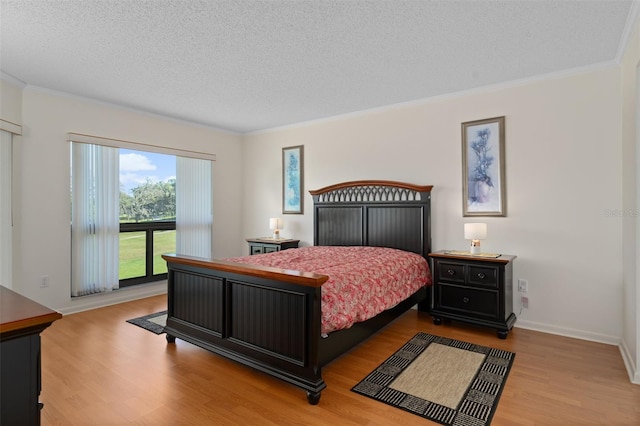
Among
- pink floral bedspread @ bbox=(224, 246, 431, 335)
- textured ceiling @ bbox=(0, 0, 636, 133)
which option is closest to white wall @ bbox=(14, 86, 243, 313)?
textured ceiling @ bbox=(0, 0, 636, 133)

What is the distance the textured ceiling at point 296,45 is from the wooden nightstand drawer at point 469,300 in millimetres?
2201

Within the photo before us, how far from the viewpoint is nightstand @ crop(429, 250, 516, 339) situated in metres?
3.27

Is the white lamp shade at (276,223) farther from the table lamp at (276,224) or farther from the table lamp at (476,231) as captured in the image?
the table lamp at (476,231)

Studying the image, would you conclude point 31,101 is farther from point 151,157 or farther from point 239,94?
point 239,94

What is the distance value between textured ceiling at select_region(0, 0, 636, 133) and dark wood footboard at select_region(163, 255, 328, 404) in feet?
5.96

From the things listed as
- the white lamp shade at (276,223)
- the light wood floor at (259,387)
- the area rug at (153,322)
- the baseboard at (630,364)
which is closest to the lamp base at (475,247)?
the light wood floor at (259,387)

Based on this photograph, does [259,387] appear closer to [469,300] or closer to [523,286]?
[469,300]

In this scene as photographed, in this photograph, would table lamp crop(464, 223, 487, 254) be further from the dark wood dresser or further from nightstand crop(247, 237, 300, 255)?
the dark wood dresser

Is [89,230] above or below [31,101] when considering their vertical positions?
below

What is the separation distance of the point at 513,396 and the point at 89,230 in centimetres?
471

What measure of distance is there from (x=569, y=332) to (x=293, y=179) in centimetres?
401

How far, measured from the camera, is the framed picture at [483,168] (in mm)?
3684

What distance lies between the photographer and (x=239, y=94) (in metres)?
4.03

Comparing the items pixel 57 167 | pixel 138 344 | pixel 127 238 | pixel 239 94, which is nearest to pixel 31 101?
pixel 57 167
